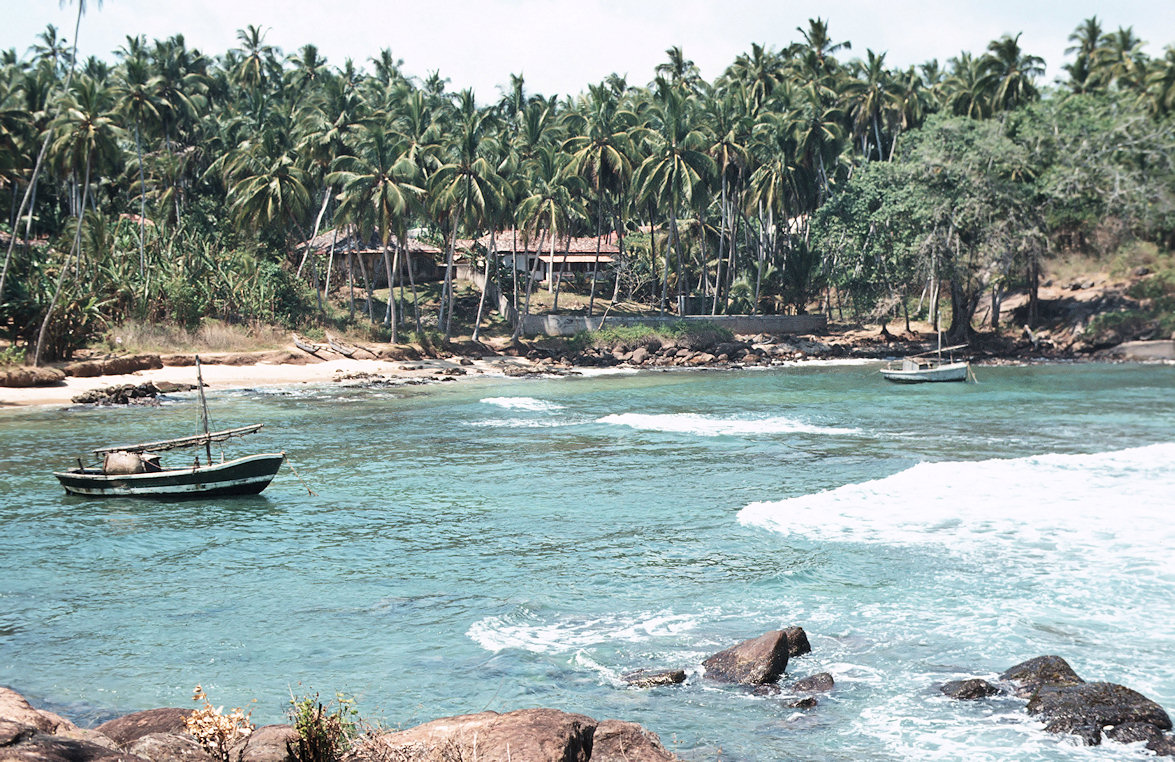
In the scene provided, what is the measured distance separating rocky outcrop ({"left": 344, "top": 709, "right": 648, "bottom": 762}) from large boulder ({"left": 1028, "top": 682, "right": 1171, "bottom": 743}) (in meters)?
4.50

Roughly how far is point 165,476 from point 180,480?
0.32m

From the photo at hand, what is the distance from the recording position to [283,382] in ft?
155

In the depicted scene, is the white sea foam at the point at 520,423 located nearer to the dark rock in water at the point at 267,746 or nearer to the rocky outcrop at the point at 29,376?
the rocky outcrop at the point at 29,376

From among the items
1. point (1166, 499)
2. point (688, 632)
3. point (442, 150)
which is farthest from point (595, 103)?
point (688, 632)

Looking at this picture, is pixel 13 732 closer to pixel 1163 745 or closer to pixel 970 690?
pixel 970 690

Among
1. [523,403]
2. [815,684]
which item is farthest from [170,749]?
[523,403]

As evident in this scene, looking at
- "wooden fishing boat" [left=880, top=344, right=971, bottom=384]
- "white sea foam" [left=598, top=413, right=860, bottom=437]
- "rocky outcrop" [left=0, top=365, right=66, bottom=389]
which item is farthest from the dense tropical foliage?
"white sea foam" [left=598, top=413, right=860, bottom=437]

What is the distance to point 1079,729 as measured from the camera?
951 centimetres

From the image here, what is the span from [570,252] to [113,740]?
71.4 m

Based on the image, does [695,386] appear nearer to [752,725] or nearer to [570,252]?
[570,252]

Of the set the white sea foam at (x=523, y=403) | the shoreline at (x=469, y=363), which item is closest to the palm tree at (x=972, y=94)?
the shoreline at (x=469, y=363)

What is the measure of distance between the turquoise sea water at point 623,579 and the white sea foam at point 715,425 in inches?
65.7

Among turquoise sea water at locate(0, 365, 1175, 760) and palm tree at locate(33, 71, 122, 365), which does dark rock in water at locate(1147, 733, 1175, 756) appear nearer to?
turquoise sea water at locate(0, 365, 1175, 760)

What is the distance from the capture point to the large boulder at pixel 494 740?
6766mm
